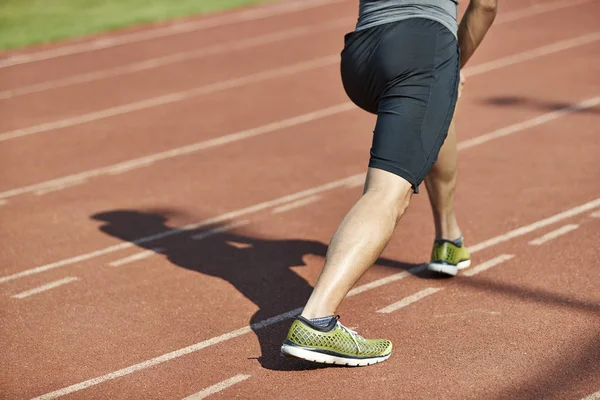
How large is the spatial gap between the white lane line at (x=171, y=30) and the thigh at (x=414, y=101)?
11.5m

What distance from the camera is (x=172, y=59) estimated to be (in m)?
14.8

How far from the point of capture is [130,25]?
1795 centimetres

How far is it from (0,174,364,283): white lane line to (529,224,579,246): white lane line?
6.67ft

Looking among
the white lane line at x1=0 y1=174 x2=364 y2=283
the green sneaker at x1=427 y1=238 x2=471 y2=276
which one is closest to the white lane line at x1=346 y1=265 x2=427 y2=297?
the green sneaker at x1=427 y1=238 x2=471 y2=276

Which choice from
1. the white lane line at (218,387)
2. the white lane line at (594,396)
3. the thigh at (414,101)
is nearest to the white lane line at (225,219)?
the thigh at (414,101)

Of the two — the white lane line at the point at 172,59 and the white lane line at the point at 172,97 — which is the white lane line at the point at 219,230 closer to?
the white lane line at the point at 172,97

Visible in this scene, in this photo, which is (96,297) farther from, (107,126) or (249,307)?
(107,126)

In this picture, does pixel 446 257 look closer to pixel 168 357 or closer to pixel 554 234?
pixel 554 234

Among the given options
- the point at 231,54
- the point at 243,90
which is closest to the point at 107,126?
the point at 243,90

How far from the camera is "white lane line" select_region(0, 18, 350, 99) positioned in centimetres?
1329

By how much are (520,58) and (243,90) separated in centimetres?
377

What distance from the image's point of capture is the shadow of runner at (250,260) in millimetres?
5070

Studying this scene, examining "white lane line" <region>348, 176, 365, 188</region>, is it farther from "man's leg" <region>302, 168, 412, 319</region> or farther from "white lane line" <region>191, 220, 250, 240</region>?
"man's leg" <region>302, 168, 412, 319</region>

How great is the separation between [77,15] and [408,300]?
15.4 m
